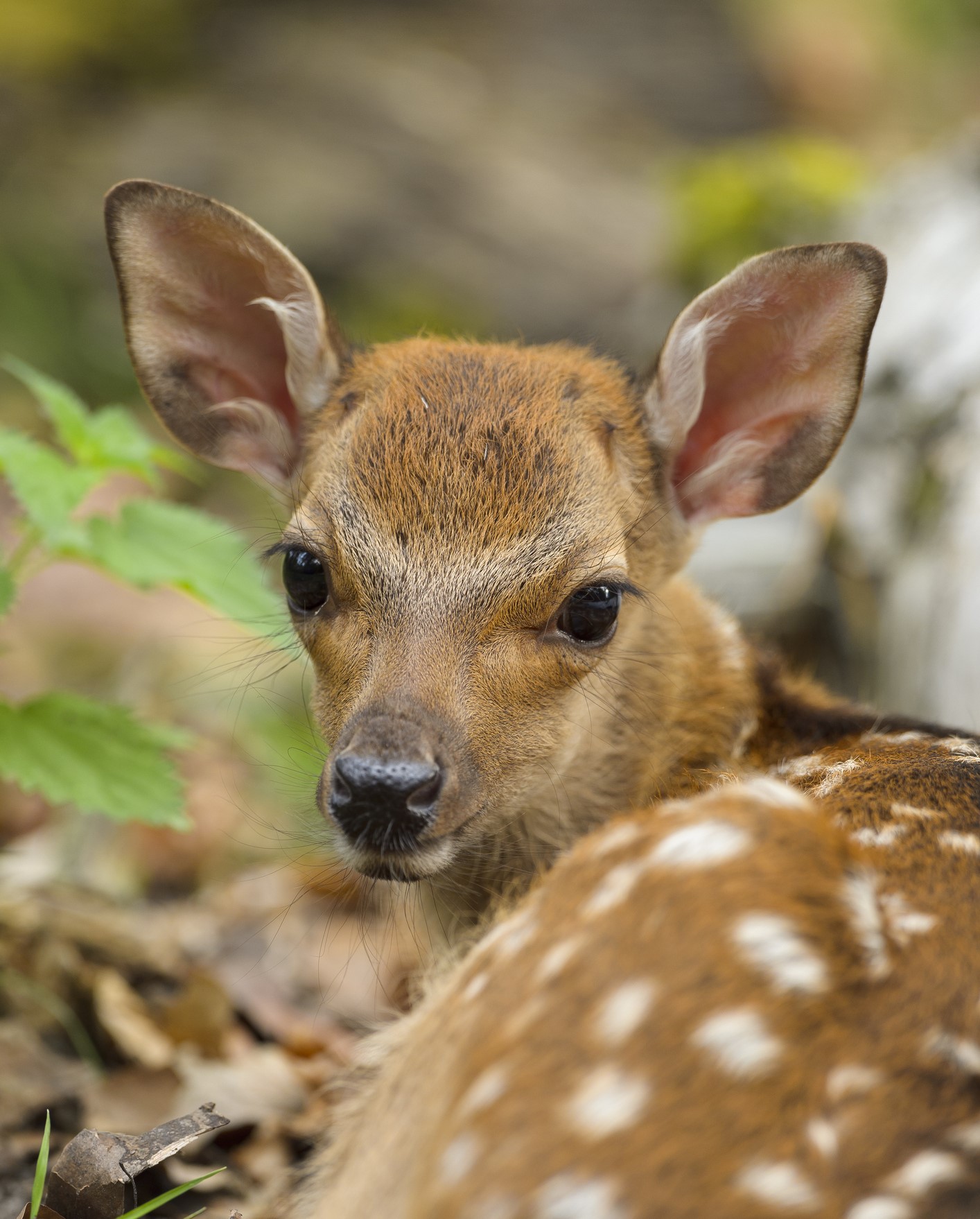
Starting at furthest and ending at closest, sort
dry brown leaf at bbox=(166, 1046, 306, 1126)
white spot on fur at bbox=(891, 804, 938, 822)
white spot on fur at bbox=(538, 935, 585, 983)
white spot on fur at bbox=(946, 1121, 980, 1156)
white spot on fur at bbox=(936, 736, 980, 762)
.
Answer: dry brown leaf at bbox=(166, 1046, 306, 1126) < white spot on fur at bbox=(936, 736, 980, 762) < white spot on fur at bbox=(891, 804, 938, 822) < white spot on fur at bbox=(538, 935, 585, 983) < white spot on fur at bbox=(946, 1121, 980, 1156)

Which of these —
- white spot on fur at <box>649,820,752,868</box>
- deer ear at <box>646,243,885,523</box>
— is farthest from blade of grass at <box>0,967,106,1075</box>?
deer ear at <box>646,243,885,523</box>

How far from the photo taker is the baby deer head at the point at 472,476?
3121 millimetres

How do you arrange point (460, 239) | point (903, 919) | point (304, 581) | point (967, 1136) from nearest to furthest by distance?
point (967, 1136) → point (903, 919) → point (304, 581) → point (460, 239)

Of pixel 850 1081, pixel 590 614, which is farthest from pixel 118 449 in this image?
pixel 850 1081

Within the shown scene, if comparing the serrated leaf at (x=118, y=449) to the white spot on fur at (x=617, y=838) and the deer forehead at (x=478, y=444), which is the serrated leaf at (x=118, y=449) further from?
the white spot on fur at (x=617, y=838)

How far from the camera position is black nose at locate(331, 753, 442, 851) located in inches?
113

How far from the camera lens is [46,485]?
3.46 meters

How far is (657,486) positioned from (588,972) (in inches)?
78.6

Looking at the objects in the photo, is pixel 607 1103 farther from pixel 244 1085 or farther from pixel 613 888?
pixel 244 1085

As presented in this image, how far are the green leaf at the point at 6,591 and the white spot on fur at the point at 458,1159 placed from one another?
6.12ft

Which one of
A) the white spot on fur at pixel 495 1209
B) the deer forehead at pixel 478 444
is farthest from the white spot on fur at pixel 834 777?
the white spot on fur at pixel 495 1209

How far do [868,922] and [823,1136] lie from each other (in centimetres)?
39

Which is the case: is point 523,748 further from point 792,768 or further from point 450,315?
point 450,315

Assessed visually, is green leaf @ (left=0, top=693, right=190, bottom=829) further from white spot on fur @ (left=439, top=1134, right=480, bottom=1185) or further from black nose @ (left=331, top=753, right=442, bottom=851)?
white spot on fur @ (left=439, top=1134, right=480, bottom=1185)
